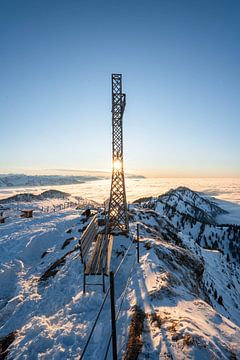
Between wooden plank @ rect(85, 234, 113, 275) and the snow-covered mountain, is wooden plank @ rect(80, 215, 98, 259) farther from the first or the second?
the snow-covered mountain

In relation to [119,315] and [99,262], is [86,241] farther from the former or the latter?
[119,315]

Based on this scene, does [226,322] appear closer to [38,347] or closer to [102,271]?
[102,271]

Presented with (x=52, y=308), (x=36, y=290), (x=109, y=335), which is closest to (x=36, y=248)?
(x=36, y=290)

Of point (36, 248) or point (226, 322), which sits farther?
point (36, 248)

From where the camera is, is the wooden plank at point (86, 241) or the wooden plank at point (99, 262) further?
the wooden plank at point (86, 241)

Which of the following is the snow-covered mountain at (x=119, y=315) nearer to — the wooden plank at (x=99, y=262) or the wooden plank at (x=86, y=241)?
the wooden plank at (x=99, y=262)

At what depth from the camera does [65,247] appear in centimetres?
1783

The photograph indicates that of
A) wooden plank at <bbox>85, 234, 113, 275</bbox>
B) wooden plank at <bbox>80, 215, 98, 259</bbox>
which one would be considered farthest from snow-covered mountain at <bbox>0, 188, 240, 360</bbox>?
wooden plank at <bbox>80, 215, 98, 259</bbox>

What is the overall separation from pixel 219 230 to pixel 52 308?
141 m

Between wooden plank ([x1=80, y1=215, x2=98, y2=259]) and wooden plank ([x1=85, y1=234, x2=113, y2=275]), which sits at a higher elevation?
wooden plank ([x1=80, y1=215, x2=98, y2=259])

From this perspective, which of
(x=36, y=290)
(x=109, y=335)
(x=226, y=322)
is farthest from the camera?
(x=36, y=290)

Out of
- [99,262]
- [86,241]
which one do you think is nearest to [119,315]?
[99,262]

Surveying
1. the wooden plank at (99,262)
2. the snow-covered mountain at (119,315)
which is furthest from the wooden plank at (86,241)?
the snow-covered mountain at (119,315)

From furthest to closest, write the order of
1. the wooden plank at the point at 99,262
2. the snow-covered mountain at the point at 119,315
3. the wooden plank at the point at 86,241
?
the wooden plank at the point at 86,241 → the wooden plank at the point at 99,262 → the snow-covered mountain at the point at 119,315
